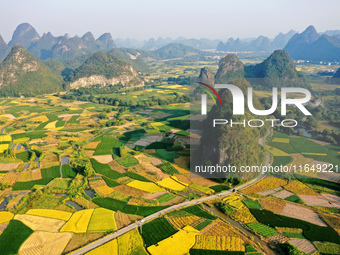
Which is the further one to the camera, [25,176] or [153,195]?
[25,176]

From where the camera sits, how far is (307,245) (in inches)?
1083

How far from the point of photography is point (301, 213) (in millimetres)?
33062

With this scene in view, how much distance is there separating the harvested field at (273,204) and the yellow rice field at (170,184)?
38.8 feet

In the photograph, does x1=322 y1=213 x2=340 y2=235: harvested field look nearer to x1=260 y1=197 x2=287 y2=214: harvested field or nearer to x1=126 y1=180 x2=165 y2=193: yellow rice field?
x1=260 y1=197 x2=287 y2=214: harvested field

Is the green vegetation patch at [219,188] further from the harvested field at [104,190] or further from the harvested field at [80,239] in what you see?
the harvested field at [80,239]

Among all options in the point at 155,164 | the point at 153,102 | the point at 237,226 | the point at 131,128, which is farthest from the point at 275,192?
the point at 153,102

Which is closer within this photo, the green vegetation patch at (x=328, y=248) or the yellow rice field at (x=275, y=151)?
the green vegetation patch at (x=328, y=248)

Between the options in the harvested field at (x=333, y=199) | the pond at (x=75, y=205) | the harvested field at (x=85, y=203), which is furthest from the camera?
the harvested field at (x=333, y=199)

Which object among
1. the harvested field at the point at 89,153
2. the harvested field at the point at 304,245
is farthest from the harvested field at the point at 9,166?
the harvested field at the point at 304,245

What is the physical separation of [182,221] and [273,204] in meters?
13.4

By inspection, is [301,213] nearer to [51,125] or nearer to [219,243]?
[219,243]

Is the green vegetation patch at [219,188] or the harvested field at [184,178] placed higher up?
the harvested field at [184,178]

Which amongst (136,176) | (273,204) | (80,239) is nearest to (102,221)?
(80,239)

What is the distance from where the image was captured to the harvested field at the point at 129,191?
37.8m
